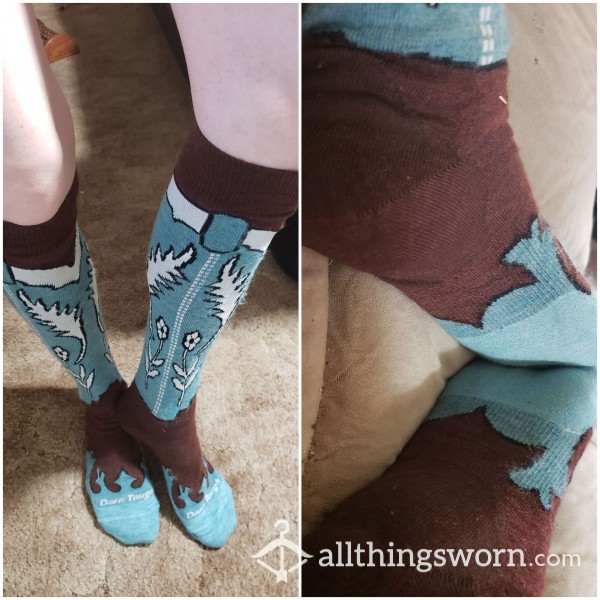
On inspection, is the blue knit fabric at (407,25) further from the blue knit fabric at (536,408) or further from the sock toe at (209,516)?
the sock toe at (209,516)

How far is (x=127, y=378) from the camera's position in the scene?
2.10 ft

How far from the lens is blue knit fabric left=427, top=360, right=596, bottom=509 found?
387 mm

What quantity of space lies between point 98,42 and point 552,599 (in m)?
0.88

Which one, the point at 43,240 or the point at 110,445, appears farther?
the point at 110,445

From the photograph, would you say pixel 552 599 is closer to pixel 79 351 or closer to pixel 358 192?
pixel 358 192

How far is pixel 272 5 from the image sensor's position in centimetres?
25

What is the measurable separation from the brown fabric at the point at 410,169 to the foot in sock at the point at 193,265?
0.10 ft

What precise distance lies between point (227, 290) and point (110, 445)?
31 cm

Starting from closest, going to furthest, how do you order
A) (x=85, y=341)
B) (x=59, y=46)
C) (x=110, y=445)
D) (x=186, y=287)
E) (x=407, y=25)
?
1. (x=407, y=25)
2. (x=186, y=287)
3. (x=85, y=341)
4. (x=110, y=445)
5. (x=59, y=46)

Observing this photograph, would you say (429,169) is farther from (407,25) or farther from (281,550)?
(281,550)

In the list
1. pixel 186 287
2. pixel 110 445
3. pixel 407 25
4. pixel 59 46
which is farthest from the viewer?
pixel 59 46

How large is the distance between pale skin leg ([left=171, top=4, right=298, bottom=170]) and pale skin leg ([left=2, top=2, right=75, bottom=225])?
10cm

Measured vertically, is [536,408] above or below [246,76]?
below

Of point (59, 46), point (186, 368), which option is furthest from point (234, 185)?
point (59, 46)
